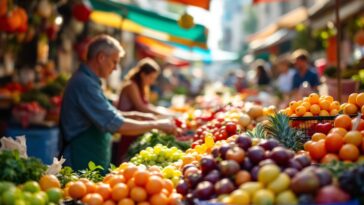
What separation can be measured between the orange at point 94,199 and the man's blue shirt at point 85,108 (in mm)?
2002

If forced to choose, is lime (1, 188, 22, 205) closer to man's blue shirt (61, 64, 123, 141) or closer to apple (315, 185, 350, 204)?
apple (315, 185, 350, 204)

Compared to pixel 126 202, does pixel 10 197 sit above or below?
above

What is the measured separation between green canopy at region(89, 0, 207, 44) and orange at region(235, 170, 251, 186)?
22.3 ft

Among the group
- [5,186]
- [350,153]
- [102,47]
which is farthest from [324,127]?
[102,47]

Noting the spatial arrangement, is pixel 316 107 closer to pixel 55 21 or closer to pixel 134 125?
pixel 134 125

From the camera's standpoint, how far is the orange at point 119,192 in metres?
Result: 3.07

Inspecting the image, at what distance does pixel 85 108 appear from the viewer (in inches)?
200

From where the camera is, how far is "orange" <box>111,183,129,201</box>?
10.1 ft

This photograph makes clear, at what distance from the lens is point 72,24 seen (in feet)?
40.5

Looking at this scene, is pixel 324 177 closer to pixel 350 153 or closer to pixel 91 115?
pixel 350 153

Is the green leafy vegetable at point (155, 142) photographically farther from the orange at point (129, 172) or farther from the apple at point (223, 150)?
the apple at point (223, 150)

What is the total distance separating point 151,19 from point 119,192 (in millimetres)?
7561

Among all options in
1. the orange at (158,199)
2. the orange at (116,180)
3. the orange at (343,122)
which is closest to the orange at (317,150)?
the orange at (343,122)

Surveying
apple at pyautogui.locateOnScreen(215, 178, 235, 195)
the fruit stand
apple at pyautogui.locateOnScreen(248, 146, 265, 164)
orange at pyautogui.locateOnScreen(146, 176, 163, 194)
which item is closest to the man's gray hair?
the fruit stand
